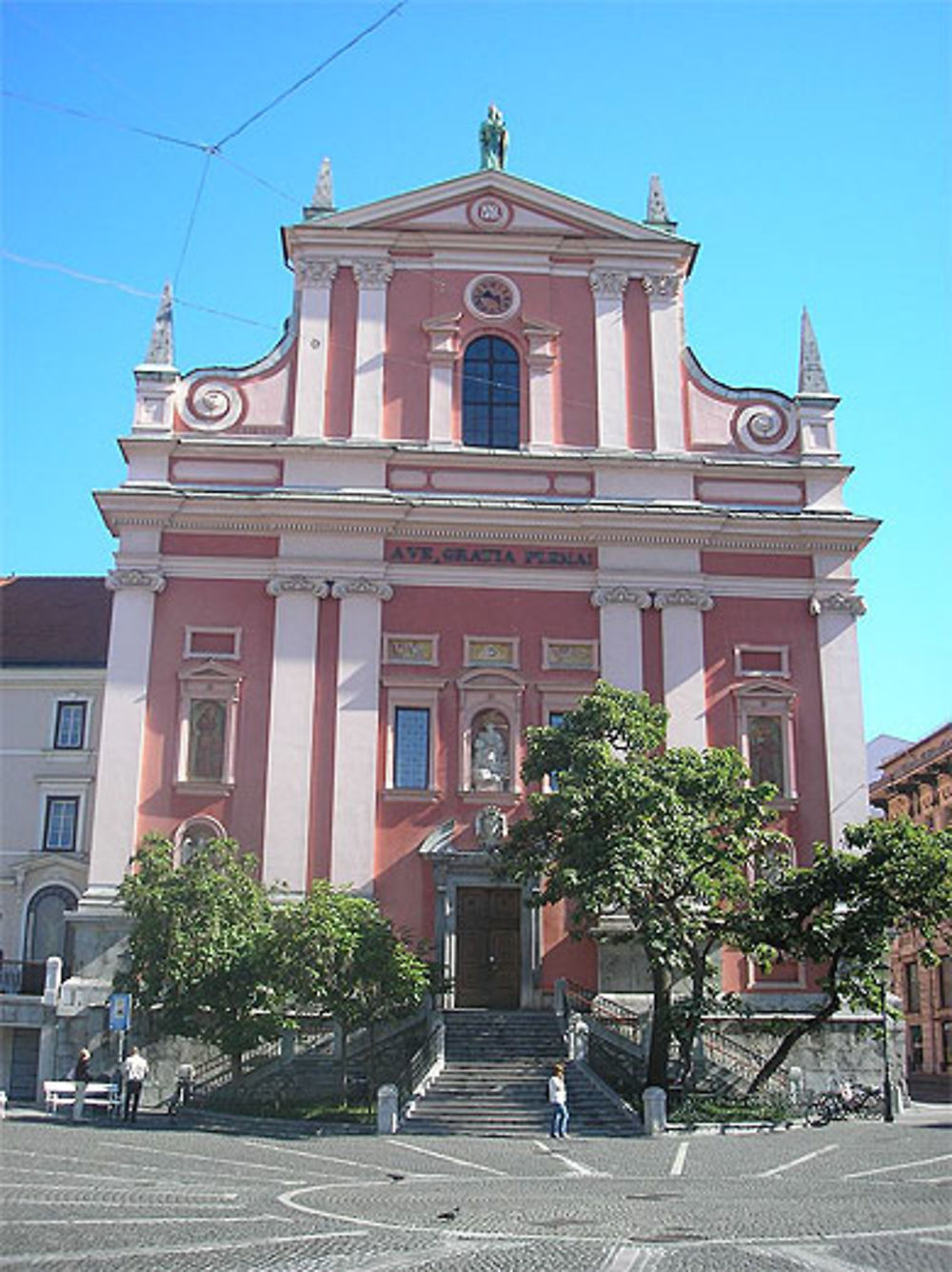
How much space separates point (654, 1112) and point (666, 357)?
17.9m

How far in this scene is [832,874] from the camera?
82.4ft

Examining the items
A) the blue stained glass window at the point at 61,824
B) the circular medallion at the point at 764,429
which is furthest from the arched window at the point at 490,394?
the blue stained glass window at the point at 61,824

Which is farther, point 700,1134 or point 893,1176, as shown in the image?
point 700,1134

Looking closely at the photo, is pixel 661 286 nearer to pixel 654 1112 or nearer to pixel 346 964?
pixel 346 964

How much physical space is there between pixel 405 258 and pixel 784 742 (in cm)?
1426

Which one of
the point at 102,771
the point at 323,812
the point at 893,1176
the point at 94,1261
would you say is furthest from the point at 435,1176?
the point at 102,771

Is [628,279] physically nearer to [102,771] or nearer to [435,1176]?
[102,771]

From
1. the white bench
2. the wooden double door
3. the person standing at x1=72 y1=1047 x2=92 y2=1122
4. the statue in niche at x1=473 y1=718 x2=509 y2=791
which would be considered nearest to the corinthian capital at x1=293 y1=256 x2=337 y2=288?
the statue in niche at x1=473 y1=718 x2=509 y2=791

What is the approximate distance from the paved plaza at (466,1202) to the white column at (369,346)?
631 inches

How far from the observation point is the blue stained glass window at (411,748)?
3006 centimetres

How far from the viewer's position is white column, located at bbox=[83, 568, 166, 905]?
94.6 ft

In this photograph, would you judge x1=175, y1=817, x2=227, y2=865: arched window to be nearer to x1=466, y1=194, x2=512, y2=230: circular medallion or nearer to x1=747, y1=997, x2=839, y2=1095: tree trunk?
x1=747, y1=997, x2=839, y2=1095: tree trunk

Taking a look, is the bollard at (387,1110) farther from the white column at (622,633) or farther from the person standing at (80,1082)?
the white column at (622,633)

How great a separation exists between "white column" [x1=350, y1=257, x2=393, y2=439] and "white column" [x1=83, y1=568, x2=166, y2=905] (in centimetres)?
581
